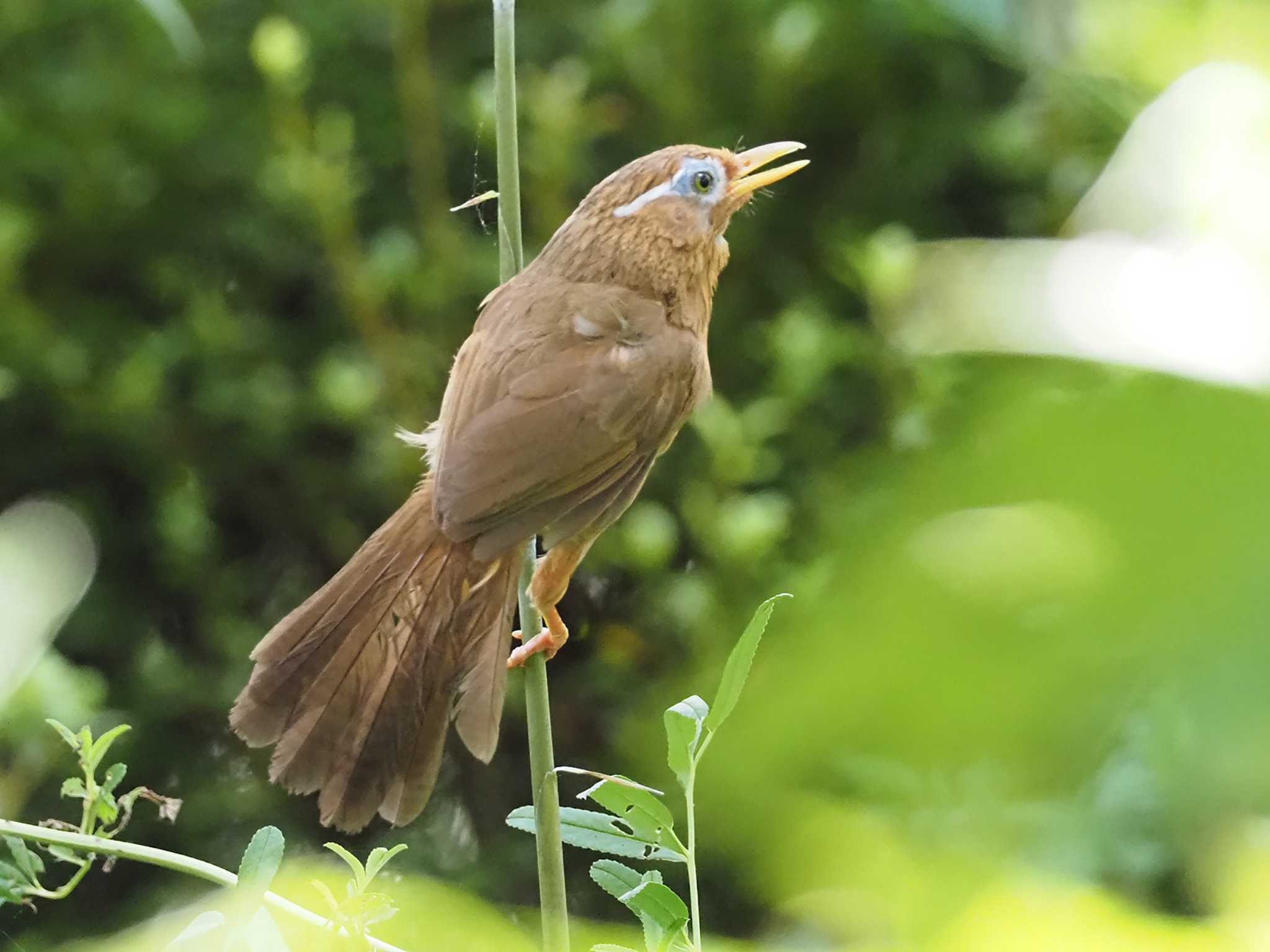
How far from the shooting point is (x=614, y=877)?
65 cm

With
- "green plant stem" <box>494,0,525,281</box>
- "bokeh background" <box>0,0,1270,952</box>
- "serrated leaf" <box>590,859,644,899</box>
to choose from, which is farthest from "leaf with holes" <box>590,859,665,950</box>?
"bokeh background" <box>0,0,1270,952</box>

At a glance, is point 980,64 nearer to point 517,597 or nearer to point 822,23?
point 822,23

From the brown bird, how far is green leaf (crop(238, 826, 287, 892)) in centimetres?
10

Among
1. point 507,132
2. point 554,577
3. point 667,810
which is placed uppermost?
point 507,132

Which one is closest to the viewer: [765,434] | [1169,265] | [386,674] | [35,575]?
[386,674]

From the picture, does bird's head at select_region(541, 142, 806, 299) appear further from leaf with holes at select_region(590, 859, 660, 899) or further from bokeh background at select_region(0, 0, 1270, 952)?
leaf with holes at select_region(590, 859, 660, 899)

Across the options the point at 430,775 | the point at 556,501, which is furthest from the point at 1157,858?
the point at 430,775

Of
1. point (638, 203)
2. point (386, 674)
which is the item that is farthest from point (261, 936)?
point (638, 203)

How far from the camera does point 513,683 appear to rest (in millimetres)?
1877

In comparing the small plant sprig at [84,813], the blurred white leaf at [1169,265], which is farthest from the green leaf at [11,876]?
the blurred white leaf at [1169,265]

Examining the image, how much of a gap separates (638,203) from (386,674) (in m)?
0.49

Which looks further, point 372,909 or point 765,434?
point 765,434

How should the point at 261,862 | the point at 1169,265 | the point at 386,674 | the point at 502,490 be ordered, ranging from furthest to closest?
the point at 1169,265 < the point at 502,490 < the point at 386,674 < the point at 261,862

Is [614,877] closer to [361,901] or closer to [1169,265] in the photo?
[361,901]
